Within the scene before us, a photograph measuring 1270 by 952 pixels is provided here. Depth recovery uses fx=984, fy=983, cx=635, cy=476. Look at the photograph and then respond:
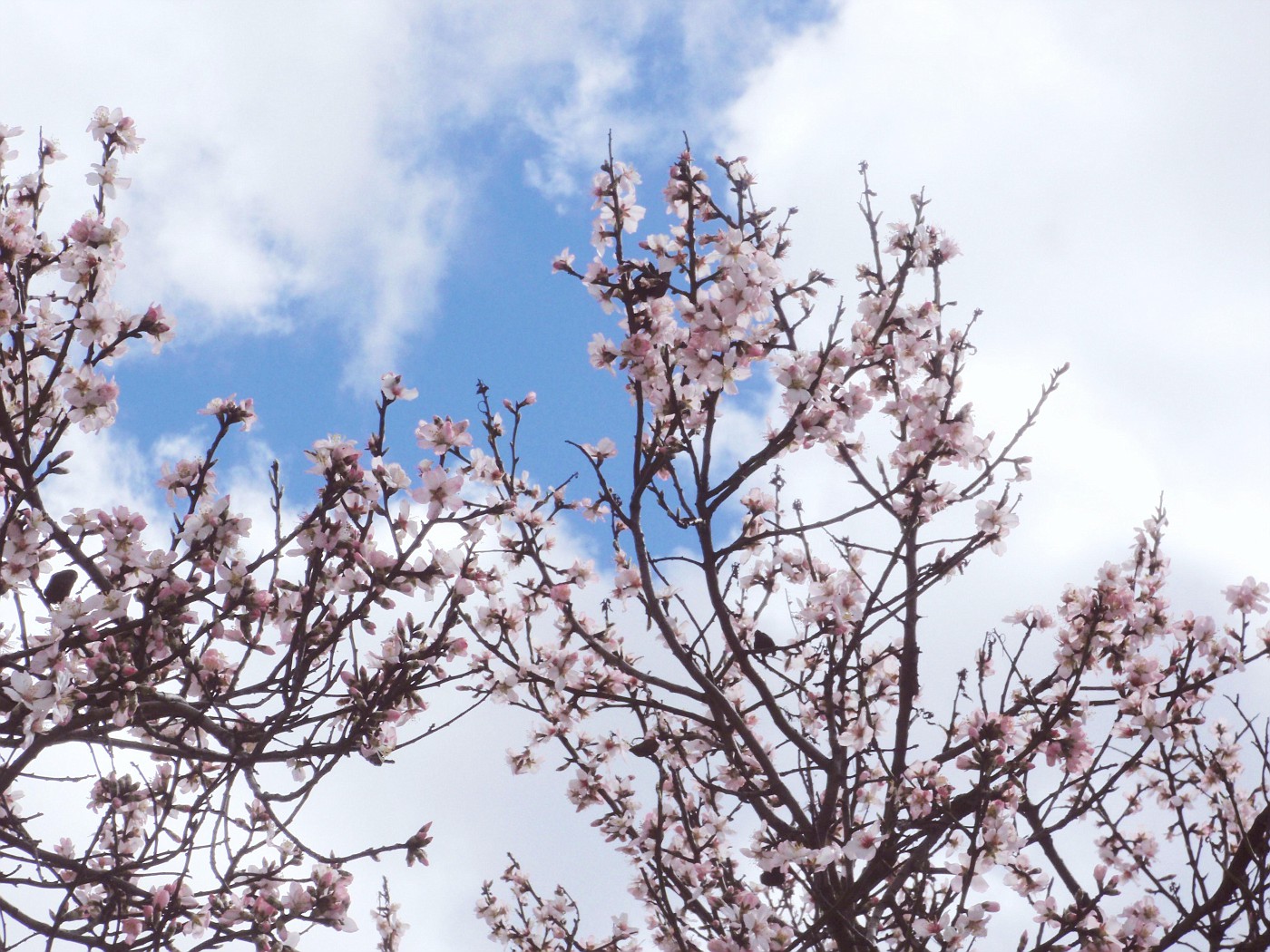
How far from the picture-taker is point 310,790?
13.9 feet

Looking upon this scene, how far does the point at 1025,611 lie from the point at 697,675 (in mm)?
2484

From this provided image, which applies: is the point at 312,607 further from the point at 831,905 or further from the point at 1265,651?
the point at 1265,651

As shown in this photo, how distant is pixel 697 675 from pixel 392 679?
1.56 m

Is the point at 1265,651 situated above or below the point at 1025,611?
below

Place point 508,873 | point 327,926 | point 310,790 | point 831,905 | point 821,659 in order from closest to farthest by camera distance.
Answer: point 310,790
point 831,905
point 327,926
point 821,659
point 508,873

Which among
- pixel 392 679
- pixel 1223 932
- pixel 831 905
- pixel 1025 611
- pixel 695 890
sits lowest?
pixel 1223 932

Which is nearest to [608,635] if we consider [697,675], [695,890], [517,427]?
[697,675]

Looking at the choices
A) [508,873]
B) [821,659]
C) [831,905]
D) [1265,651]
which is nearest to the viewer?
[831,905]

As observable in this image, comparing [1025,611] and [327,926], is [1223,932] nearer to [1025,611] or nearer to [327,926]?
[1025,611]

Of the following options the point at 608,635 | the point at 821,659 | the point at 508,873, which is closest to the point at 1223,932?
the point at 821,659

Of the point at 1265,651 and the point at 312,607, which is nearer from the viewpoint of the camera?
the point at 312,607

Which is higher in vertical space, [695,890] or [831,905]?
[695,890]

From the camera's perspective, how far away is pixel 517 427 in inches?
235

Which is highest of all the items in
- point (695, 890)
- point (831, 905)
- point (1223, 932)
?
point (695, 890)
